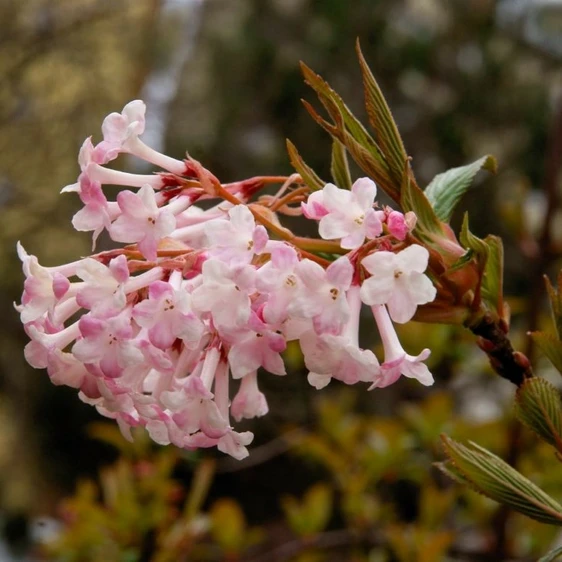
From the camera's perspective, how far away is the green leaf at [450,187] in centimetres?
48

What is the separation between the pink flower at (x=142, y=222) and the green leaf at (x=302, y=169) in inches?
3.1

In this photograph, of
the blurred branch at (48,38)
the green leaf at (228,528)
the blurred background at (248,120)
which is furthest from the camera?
the blurred branch at (48,38)

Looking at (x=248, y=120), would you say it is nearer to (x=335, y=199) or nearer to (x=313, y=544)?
(x=313, y=544)

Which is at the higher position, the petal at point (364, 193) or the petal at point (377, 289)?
the petal at point (364, 193)

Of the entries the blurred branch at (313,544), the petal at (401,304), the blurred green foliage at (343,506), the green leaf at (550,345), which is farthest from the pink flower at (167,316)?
the blurred branch at (313,544)

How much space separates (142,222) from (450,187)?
0.73ft

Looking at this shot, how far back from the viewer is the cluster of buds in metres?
0.36

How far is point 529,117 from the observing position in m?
2.75

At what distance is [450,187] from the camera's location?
490 mm

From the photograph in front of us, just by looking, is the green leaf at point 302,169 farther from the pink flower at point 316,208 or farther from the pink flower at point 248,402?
the pink flower at point 248,402

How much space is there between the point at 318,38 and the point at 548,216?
7.04ft

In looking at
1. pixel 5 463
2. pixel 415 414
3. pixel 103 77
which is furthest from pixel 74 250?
pixel 415 414

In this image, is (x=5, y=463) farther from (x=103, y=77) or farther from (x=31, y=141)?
(x=103, y=77)

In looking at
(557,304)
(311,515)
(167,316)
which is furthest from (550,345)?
(311,515)
